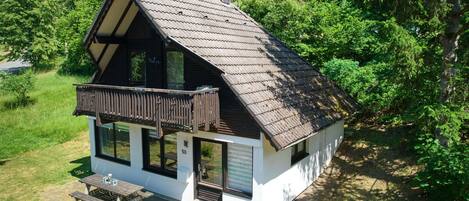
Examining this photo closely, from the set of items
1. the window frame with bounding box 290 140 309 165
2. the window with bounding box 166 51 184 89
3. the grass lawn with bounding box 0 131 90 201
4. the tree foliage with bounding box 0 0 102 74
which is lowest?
the grass lawn with bounding box 0 131 90 201

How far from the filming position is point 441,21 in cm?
1170

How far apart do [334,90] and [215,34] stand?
6.00 metres

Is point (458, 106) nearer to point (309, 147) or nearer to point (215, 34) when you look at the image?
point (309, 147)

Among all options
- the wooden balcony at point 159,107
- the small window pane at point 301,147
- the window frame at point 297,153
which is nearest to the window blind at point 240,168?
the wooden balcony at point 159,107

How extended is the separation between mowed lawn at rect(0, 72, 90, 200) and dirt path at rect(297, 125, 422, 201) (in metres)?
10.5

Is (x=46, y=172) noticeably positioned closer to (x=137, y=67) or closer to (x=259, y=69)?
(x=137, y=67)

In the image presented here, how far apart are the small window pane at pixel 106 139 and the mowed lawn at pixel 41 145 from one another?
59.0 inches

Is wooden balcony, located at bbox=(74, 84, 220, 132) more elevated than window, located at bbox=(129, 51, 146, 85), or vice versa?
window, located at bbox=(129, 51, 146, 85)

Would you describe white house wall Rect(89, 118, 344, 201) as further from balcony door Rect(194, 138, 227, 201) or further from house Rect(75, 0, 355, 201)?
balcony door Rect(194, 138, 227, 201)

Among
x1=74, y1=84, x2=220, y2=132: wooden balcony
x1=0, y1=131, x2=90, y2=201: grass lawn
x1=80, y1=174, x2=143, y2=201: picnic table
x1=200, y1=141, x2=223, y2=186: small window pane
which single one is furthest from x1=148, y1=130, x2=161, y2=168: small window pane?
x1=0, y1=131, x2=90, y2=201: grass lawn

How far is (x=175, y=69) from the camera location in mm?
13383

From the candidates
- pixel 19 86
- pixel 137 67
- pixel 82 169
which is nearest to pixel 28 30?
pixel 19 86

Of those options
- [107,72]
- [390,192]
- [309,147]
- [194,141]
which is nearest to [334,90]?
[309,147]

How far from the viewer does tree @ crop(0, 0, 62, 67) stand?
40.7m
